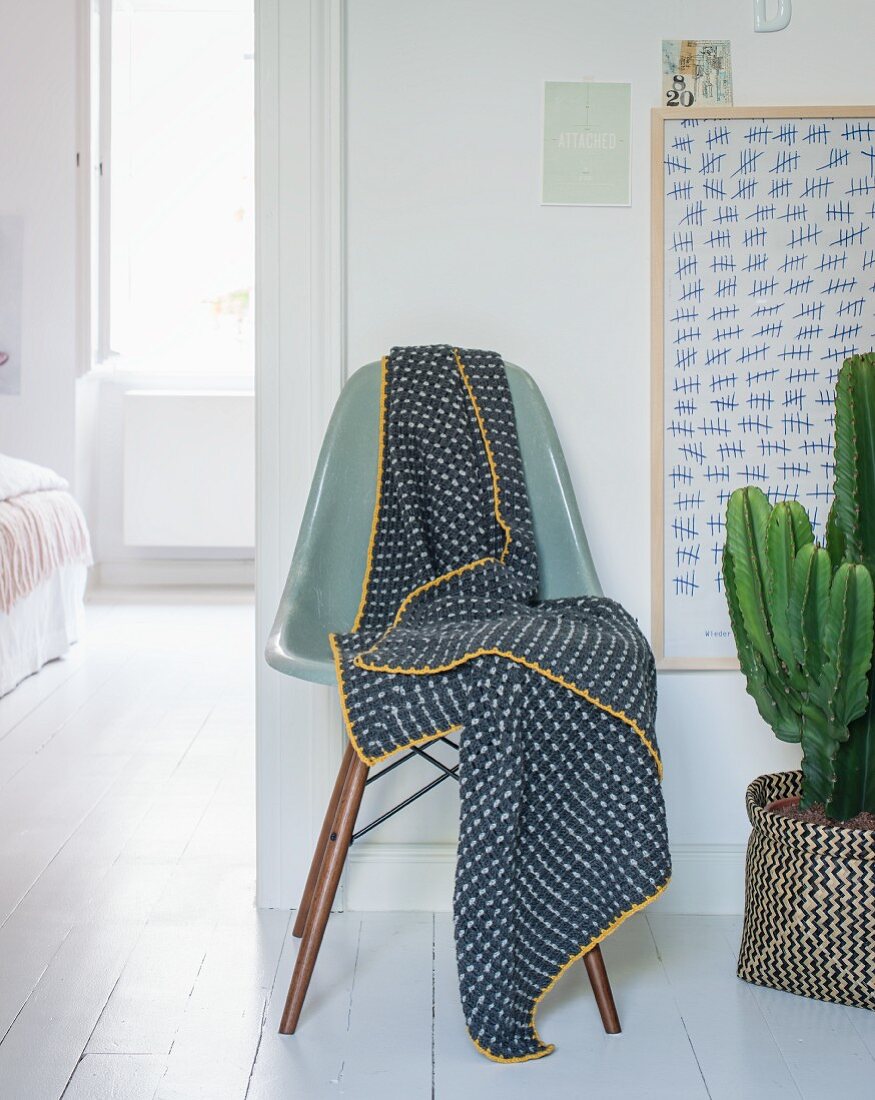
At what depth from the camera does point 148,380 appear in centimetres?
575

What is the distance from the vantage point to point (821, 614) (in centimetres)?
172

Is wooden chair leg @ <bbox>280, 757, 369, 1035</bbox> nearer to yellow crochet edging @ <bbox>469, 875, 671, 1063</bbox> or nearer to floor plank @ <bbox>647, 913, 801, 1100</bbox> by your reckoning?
yellow crochet edging @ <bbox>469, 875, 671, 1063</bbox>

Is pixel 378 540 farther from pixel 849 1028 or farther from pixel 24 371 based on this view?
pixel 24 371

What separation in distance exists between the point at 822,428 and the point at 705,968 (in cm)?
91

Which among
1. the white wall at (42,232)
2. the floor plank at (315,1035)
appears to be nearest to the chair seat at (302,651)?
the floor plank at (315,1035)

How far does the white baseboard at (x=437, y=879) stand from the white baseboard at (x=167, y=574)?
3689 mm

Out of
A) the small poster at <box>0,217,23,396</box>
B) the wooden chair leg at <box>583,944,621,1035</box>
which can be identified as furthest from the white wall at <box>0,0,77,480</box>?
the wooden chair leg at <box>583,944,621,1035</box>

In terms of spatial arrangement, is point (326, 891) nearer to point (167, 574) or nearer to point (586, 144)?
point (586, 144)

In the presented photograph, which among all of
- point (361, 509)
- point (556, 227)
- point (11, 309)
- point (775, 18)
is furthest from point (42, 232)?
point (775, 18)

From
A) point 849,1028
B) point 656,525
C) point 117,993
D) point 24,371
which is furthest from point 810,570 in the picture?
point 24,371

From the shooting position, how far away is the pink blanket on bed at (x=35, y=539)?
12.1ft

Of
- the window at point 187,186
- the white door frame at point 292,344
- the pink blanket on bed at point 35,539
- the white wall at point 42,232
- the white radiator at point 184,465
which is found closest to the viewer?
the white door frame at point 292,344

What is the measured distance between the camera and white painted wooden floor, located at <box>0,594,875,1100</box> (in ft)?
5.26

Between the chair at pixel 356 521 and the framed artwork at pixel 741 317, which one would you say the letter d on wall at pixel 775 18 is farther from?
the chair at pixel 356 521
